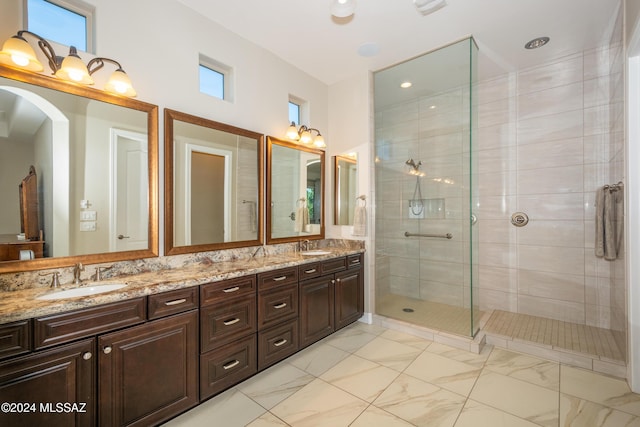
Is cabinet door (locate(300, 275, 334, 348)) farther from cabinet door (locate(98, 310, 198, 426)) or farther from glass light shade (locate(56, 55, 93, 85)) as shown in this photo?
glass light shade (locate(56, 55, 93, 85))

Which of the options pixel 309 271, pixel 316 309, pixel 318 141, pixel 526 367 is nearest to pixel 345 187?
pixel 318 141

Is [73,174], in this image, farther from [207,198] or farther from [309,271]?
[309,271]

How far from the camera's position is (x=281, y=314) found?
2371 mm

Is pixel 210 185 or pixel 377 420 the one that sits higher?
pixel 210 185

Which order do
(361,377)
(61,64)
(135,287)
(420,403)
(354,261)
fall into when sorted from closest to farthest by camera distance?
(135,287), (61,64), (420,403), (361,377), (354,261)

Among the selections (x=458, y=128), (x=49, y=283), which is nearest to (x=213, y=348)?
(x=49, y=283)

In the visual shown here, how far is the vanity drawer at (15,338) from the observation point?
3.90 feet

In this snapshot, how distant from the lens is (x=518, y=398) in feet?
6.50

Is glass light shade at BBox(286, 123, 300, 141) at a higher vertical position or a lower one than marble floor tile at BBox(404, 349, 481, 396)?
higher

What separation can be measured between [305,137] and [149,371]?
2.61 m

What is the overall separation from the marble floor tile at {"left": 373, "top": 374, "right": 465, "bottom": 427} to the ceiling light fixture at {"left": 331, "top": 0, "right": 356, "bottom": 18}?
2.97 meters

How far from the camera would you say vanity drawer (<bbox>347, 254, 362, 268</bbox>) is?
3.13m

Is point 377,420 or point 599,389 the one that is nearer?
point 377,420

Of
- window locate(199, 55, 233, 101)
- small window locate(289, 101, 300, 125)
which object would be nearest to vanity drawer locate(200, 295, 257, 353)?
window locate(199, 55, 233, 101)
